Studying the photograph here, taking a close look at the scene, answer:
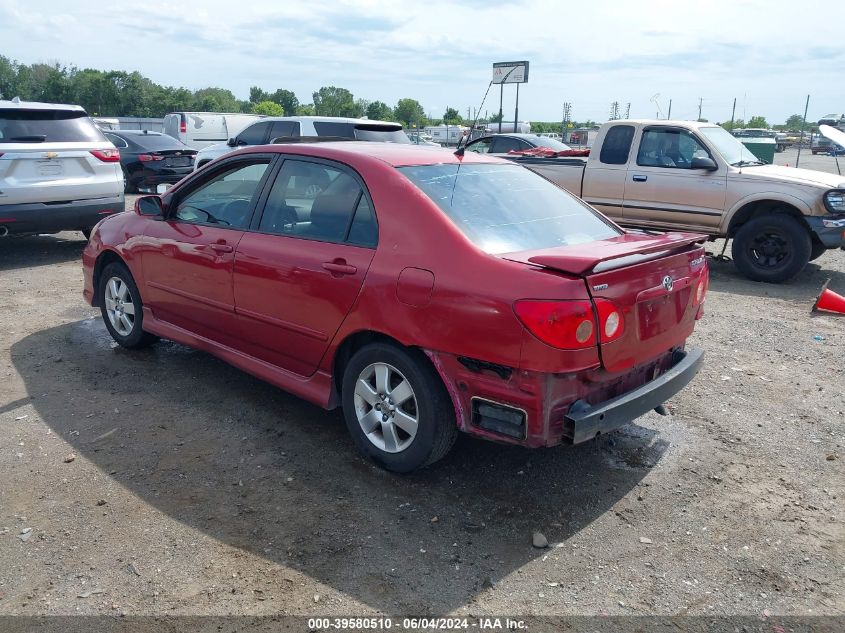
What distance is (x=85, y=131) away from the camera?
29.0 ft

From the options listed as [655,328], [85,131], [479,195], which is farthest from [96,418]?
[85,131]

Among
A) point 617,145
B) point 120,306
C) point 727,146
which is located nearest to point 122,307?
point 120,306

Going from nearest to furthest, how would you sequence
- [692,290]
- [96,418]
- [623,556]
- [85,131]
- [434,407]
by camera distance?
[623,556]
[434,407]
[692,290]
[96,418]
[85,131]

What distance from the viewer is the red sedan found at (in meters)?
3.11

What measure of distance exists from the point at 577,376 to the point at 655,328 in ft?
1.89

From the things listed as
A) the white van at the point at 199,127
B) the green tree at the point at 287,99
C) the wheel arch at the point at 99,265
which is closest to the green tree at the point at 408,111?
the green tree at the point at 287,99

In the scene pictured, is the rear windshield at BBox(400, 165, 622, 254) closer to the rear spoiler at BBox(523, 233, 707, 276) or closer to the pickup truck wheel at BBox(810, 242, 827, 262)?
the rear spoiler at BBox(523, 233, 707, 276)

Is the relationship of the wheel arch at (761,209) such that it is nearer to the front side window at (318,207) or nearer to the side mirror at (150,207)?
the front side window at (318,207)

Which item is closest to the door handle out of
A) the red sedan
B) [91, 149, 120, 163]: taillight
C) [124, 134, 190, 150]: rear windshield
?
the red sedan

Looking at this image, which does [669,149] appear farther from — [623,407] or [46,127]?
[46,127]

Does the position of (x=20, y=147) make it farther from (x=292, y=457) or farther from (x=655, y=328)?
(x=655, y=328)

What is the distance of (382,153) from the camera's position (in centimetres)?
402

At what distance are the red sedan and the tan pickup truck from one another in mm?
5147

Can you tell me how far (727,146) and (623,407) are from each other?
7.13 meters
